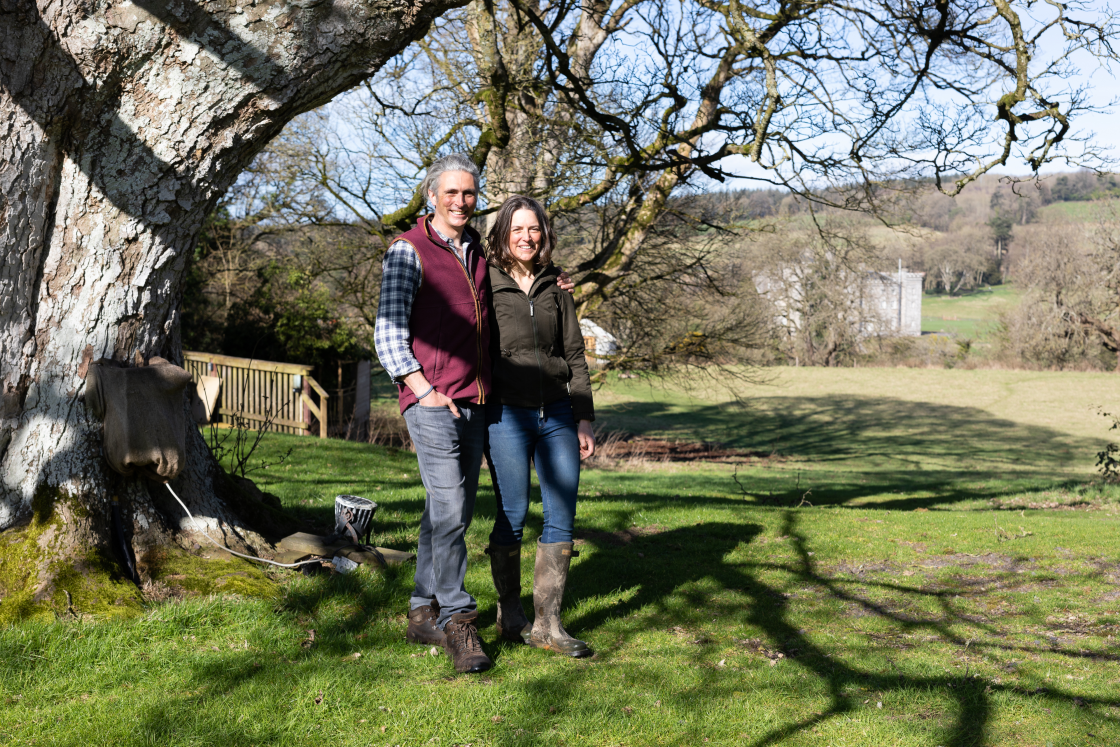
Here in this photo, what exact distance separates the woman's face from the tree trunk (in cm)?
102

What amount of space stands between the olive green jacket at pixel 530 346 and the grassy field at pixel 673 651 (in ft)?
3.81

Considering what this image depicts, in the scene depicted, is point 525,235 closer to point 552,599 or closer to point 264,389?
point 552,599

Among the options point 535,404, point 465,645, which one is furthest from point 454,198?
point 465,645

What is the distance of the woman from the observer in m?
3.61

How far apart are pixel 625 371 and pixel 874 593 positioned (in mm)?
11246

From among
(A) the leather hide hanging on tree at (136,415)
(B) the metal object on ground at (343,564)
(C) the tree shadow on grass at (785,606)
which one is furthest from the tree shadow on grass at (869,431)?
(A) the leather hide hanging on tree at (136,415)

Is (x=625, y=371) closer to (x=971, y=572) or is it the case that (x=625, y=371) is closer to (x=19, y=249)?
(x=971, y=572)

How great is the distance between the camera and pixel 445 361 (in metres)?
3.38

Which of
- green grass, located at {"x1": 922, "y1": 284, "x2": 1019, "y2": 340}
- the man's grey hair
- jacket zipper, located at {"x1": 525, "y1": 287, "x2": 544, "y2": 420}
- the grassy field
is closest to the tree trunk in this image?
the grassy field

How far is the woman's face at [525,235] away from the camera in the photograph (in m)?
3.62

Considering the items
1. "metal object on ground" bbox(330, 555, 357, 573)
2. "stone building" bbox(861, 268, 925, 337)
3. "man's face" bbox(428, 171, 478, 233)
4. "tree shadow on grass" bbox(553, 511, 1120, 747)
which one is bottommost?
"tree shadow on grass" bbox(553, 511, 1120, 747)

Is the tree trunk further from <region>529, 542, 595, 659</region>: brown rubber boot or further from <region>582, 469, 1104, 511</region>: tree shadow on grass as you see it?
<region>582, 469, 1104, 511</region>: tree shadow on grass

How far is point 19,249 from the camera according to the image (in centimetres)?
353

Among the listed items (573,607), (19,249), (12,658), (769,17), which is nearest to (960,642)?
(573,607)
